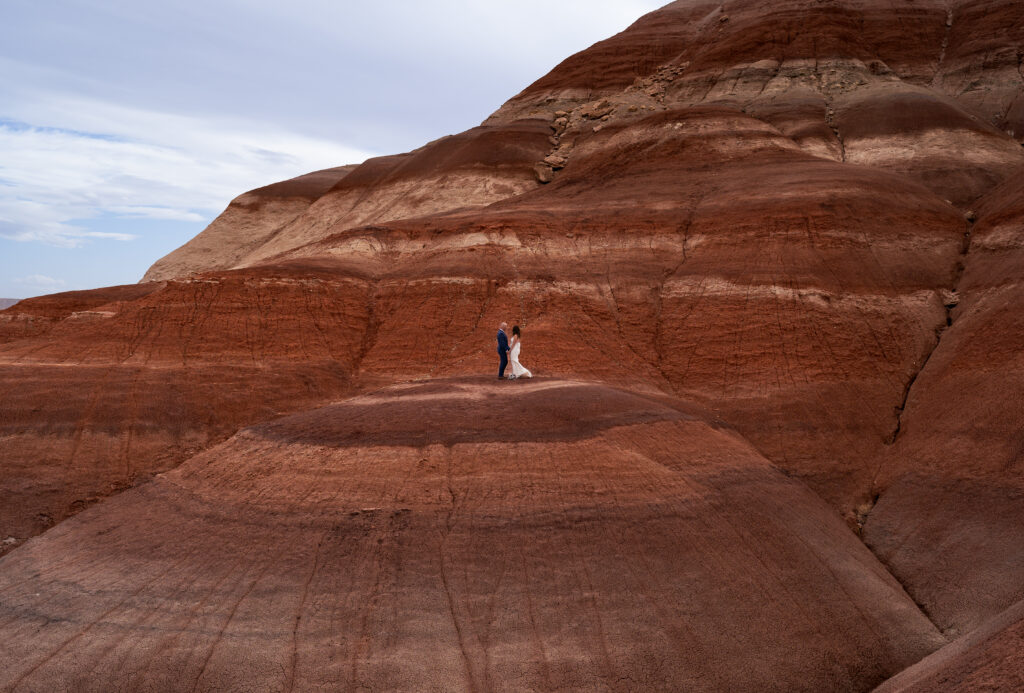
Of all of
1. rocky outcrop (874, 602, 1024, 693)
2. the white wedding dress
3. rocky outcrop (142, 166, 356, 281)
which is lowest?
rocky outcrop (874, 602, 1024, 693)

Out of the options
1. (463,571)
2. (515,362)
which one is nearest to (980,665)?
(463,571)

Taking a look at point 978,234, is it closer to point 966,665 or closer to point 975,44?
point 966,665

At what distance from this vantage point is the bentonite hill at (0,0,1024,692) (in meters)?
9.45

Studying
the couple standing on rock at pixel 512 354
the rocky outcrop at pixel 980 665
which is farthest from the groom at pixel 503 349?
the rocky outcrop at pixel 980 665

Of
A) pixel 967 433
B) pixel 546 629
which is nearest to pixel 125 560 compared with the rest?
pixel 546 629

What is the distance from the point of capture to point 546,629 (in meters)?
9.38

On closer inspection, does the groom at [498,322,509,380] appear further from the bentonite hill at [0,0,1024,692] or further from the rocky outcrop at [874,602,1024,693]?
the rocky outcrop at [874,602,1024,693]

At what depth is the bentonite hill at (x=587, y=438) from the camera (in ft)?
31.0

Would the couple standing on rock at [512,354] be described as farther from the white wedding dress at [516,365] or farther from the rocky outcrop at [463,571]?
the rocky outcrop at [463,571]

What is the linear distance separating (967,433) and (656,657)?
8.68m

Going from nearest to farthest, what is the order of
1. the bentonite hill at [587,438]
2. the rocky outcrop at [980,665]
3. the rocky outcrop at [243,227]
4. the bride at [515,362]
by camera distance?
the rocky outcrop at [980,665], the bentonite hill at [587,438], the bride at [515,362], the rocky outcrop at [243,227]

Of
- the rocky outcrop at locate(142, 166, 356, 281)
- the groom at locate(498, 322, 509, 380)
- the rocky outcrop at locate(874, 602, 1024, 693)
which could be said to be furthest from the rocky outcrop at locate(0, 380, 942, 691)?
the rocky outcrop at locate(142, 166, 356, 281)

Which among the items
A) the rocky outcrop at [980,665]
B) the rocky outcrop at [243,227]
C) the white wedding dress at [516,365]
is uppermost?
the rocky outcrop at [243,227]

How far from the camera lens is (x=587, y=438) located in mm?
11914
